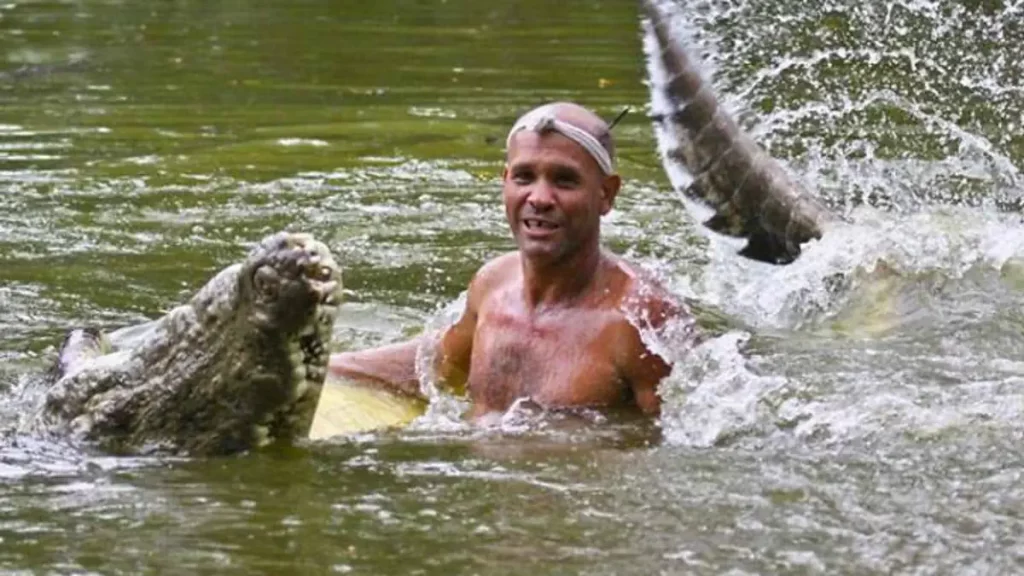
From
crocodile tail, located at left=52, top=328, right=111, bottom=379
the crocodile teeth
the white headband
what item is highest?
the white headband

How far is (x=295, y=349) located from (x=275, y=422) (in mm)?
276

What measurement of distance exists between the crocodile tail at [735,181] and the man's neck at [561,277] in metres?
1.79

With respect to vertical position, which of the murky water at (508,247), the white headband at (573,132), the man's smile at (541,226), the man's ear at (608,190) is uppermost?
the white headband at (573,132)

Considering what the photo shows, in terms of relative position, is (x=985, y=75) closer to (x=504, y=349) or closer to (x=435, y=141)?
(x=435, y=141)

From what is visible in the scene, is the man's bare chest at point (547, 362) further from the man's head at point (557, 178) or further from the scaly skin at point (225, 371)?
the scaly skin at point (225, 371)

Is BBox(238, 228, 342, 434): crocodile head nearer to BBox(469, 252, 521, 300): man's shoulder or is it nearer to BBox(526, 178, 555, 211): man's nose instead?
BBox(526, 178, 555, 211): man's nose

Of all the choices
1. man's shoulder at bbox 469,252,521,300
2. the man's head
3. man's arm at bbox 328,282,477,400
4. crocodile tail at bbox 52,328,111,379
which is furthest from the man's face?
crocodile tail at bbox 52,328,111,379

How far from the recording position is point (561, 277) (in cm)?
651

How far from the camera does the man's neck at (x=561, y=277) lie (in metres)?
6.47

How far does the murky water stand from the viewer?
5.17 metres

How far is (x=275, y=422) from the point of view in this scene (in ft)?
19.2

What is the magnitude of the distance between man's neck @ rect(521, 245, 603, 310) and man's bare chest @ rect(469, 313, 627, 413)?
6cm

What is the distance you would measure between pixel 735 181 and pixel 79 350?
2.79 m

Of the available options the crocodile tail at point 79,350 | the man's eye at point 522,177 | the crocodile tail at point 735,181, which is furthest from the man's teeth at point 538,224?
the crocodile tail at point 735,181
